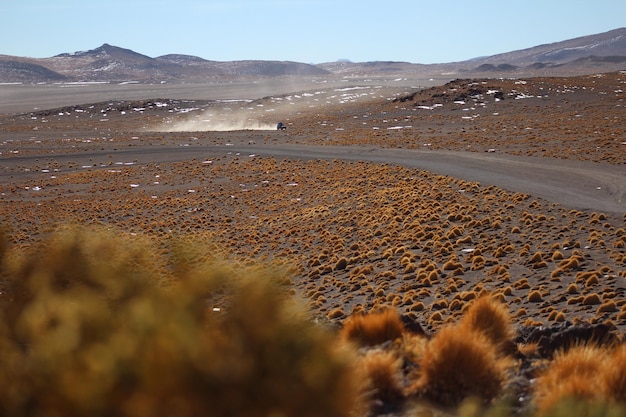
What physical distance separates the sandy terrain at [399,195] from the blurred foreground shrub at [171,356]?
7245 millimetres

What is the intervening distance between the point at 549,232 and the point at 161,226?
1707 cm

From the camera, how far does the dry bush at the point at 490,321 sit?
7.12 m

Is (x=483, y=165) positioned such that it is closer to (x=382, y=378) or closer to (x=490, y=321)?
(x=490, y=321)

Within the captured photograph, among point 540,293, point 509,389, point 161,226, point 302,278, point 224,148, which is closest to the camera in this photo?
point 509,389

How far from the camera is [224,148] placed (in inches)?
2120

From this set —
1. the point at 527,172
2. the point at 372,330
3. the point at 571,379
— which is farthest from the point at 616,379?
the point at 527,172

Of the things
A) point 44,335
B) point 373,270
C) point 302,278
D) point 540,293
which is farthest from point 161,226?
point 44,335

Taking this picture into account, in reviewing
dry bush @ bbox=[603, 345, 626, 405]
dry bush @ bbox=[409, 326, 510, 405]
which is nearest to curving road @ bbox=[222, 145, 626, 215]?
dry bush @ bbox=[603, 345, 626, 405]

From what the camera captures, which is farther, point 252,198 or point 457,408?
point 252,198

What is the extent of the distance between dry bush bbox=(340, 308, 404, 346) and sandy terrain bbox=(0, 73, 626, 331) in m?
4.78

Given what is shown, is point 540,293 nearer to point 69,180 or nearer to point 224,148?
point 69,180

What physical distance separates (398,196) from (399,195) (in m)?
0.16

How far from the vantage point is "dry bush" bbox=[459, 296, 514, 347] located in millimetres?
7117

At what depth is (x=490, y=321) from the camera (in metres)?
7.32
